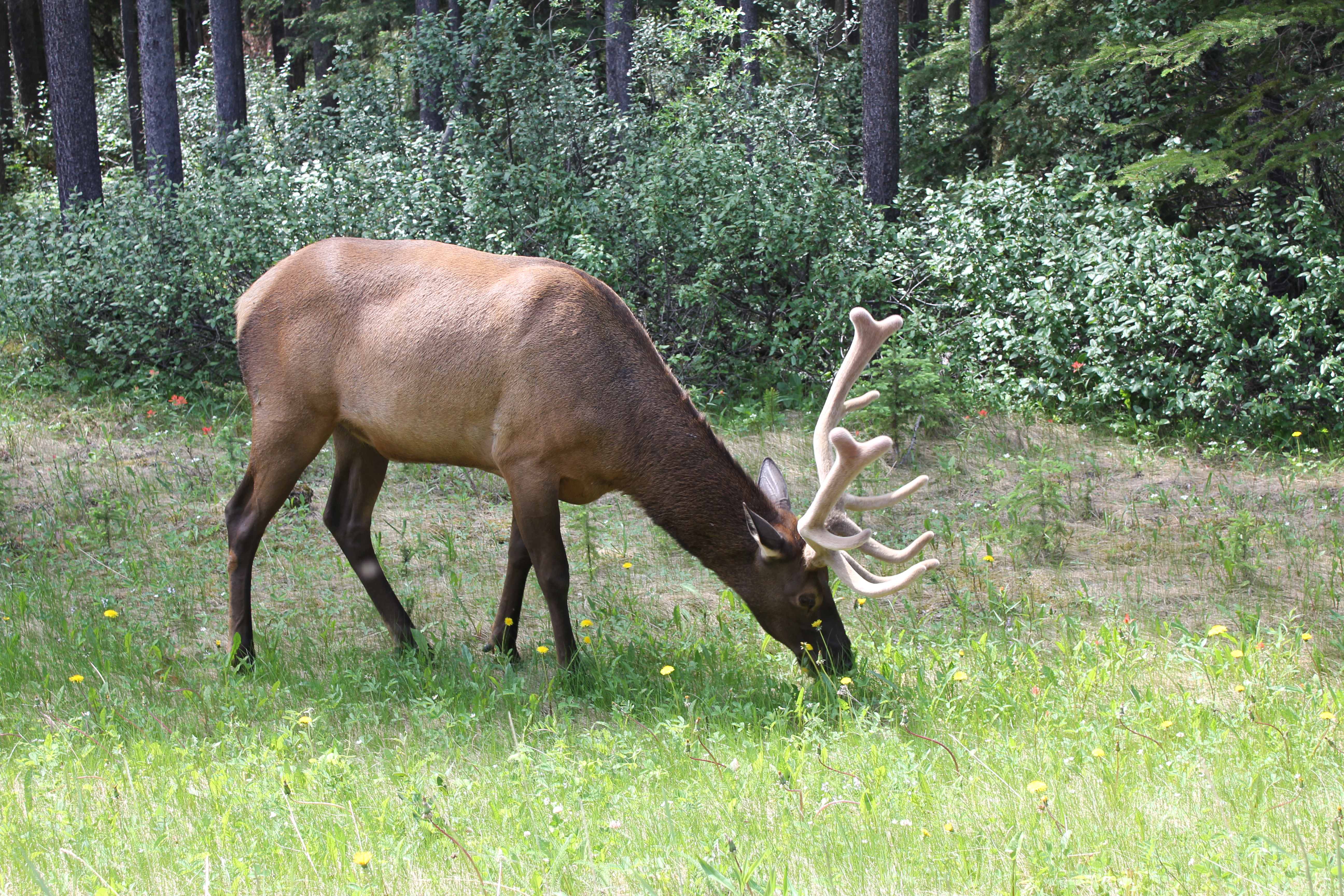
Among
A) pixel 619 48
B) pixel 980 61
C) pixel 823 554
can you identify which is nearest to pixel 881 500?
pixel 823 554

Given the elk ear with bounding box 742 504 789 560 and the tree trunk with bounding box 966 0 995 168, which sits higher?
the tree trunk with bounding box 966 0 995 168

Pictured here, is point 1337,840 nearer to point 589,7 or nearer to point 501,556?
point 501,556

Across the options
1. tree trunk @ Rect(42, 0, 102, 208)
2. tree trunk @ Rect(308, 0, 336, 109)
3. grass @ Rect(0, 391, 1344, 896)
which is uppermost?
tree trunk @ Rect(308, 0, 336, 109)

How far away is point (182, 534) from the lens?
7406 millimetres

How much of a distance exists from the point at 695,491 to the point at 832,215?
6.60 metres

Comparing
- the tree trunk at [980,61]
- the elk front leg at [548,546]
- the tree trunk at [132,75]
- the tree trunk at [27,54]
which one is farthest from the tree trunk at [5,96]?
the elk front leg at [548,546]

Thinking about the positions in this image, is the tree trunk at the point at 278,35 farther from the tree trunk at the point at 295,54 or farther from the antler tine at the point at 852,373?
the antler tine at the point at 852,373

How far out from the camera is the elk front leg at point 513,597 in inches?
220

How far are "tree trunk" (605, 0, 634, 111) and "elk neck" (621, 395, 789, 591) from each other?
467 inches

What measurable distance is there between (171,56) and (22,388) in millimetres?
4661

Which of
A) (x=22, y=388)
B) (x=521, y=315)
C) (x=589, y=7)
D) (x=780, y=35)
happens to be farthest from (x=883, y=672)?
(x=589, y=7)

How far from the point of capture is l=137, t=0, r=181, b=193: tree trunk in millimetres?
12547

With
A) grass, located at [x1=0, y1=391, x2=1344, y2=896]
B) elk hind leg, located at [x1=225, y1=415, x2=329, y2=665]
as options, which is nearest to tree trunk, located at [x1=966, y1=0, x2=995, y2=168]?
grass, located at [x1=0, y1=391, x2=1344, y2=896]

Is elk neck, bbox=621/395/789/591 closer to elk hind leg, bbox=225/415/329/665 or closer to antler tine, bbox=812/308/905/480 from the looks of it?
antler tine, bbox=812/308/905/480
